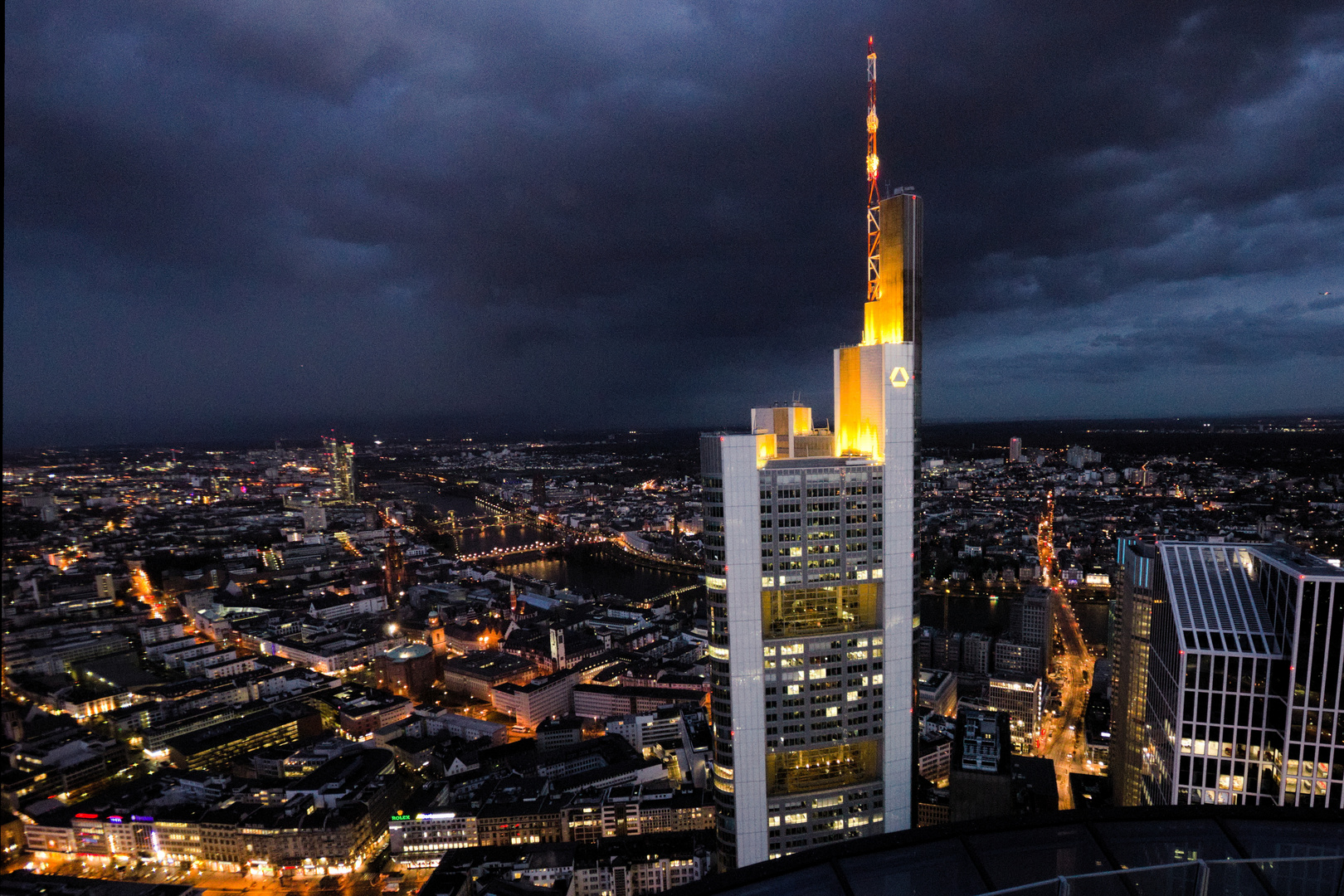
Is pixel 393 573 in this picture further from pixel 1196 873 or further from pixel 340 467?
pixel 1196 873

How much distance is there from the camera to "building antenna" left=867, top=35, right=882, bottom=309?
27.8ft

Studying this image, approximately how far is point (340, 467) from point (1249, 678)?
51.7 meters

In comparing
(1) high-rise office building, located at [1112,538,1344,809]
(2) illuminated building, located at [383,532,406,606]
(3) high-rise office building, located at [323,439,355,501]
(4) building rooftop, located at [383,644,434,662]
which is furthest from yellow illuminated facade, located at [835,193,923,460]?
(3) high-rise office building, located at [323,439,355,501]

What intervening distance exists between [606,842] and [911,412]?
399 inches

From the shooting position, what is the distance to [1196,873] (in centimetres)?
167

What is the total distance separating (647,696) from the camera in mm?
20234

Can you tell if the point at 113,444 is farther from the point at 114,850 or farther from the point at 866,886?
the point at 866,886

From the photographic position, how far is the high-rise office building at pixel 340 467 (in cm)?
4650

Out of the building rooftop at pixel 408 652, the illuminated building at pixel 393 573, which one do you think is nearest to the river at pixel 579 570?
the illuminated building at pixel 393 573

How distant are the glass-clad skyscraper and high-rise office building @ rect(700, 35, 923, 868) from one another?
0.06 ft

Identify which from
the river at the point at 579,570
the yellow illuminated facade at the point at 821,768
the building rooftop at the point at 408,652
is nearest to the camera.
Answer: the yellow illuminated facade at the point at 821,768

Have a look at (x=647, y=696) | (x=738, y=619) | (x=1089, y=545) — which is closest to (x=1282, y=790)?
(x=738, y=619)

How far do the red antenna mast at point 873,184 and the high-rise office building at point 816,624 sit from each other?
1.5 inches

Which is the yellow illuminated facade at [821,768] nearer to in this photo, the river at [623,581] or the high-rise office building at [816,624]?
the high-rise office building at [816,624]
